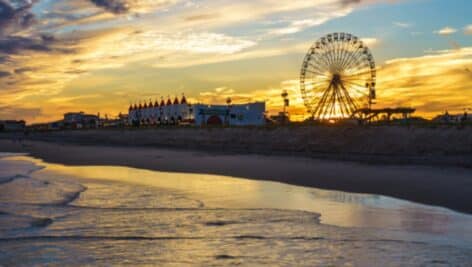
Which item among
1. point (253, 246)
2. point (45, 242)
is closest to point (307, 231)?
point (253, 246)

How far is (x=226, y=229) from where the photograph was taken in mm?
11297

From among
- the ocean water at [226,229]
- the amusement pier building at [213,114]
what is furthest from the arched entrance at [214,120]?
the ocean water at [226,229]

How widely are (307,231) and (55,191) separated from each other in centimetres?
1110

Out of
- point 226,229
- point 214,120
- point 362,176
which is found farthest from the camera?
point 214,120

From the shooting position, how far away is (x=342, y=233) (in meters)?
10.7

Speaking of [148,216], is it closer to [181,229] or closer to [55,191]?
[181,229]

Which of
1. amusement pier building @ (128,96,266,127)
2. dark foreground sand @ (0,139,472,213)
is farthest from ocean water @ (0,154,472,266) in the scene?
amusement pier building @ (128,96,266,127)

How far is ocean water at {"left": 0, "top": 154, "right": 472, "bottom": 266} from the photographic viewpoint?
29.4 feet

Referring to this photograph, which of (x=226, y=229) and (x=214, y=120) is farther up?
(x=214, y=120)

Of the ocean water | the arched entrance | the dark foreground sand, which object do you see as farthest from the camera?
the arched entrance

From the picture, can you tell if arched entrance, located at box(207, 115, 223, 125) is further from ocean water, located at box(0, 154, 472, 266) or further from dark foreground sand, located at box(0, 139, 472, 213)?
ocean water, located at box(0, 154, 472, 266)

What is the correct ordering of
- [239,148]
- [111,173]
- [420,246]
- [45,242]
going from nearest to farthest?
[420,246] < [45,242] < [111,173] < [239,148]

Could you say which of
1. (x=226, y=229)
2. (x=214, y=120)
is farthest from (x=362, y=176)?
(x=214, y=120)

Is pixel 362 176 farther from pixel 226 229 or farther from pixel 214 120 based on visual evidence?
pixel 214 120
